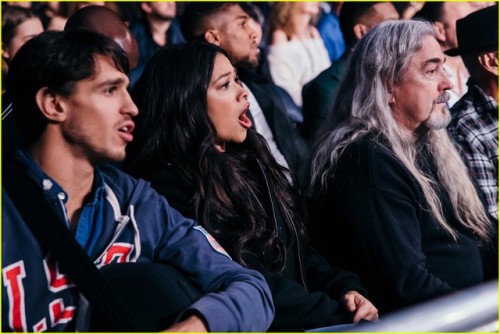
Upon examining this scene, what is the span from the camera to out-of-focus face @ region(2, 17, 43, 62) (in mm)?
4492

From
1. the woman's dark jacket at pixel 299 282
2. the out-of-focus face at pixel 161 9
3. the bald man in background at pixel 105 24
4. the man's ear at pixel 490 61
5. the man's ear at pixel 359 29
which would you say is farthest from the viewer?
the man's ear at pixel 359 29

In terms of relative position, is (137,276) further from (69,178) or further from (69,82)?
(69,82)

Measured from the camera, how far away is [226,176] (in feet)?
10.5

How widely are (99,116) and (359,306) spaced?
118 centimetres

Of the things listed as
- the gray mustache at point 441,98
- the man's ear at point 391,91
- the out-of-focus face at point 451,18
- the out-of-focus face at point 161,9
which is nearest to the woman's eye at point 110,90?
the man's ear at point 391,91

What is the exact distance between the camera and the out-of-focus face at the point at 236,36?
5.15 meters

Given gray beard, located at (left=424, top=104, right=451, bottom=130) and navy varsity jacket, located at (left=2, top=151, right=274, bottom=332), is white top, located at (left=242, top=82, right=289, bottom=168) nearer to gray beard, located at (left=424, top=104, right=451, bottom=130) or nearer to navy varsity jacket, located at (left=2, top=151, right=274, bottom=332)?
gray beard, located at (left=424, top=104, right=451, bottom=130)

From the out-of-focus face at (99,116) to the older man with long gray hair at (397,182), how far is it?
1.12 metres

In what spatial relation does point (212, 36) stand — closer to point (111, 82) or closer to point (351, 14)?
point (351, 14)

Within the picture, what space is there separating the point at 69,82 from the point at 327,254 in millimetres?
1474

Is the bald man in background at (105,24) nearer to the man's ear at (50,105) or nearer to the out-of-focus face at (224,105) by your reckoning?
the out-of-focus face at (224,105)

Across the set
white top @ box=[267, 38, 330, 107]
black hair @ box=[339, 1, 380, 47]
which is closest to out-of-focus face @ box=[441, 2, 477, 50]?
black hair @ box=[339, 1, 380, 47]

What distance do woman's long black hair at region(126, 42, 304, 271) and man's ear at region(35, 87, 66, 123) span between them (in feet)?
2.40

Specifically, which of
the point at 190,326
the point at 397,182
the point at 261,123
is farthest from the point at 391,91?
the point at 190,326
